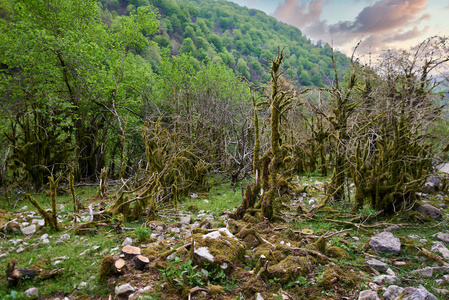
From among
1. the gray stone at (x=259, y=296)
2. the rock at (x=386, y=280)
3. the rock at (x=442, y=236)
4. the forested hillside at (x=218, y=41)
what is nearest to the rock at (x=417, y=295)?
the rock at (x=386, y=280)

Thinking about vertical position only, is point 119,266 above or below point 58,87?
below

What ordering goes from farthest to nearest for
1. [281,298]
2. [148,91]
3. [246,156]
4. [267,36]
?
[267,36], [148,91], [246,156], [281,298]

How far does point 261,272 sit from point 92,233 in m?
3.22

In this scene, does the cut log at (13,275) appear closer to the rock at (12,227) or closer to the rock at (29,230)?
the rock at (29,230)

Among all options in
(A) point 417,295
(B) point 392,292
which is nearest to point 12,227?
(B) point 392,292

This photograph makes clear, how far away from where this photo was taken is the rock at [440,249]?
3457 millimetres

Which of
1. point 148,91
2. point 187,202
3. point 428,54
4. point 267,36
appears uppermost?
point 267,36

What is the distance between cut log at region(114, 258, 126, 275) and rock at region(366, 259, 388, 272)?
3.25 m

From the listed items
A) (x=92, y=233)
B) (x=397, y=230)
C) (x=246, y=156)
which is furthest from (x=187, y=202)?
(x=397, y=230)

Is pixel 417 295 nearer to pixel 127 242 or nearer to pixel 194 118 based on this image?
pixel 127 242

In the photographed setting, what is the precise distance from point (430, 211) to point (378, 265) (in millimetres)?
2972

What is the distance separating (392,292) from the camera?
8.37 feet

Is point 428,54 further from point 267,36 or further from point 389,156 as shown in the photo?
point 267,36

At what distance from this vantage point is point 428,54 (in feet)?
18.1
